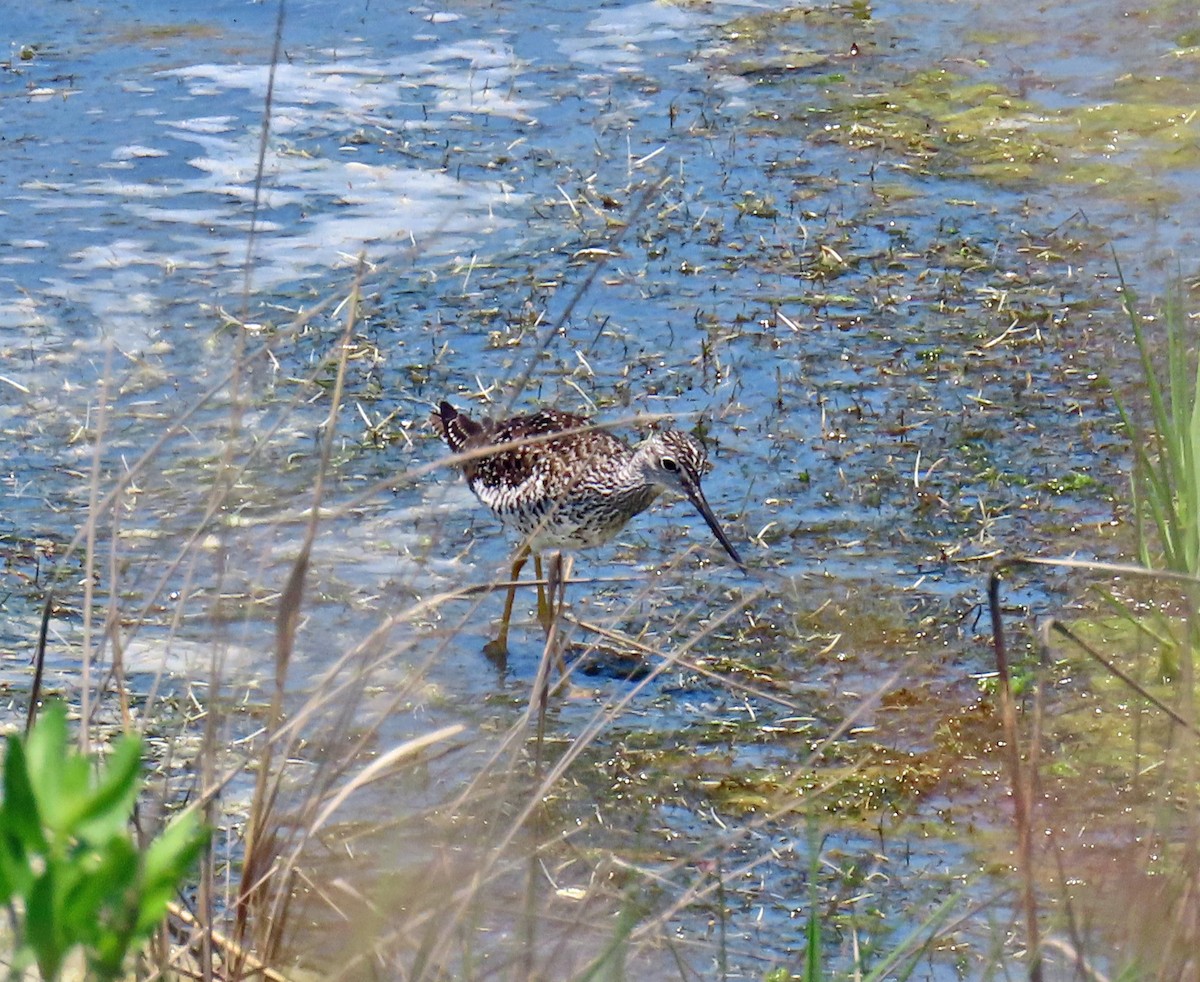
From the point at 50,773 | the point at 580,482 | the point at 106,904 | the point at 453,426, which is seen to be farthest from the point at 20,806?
the point at 453,426

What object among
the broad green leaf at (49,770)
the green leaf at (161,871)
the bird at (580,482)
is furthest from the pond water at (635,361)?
the broad green leaf at (49,770)

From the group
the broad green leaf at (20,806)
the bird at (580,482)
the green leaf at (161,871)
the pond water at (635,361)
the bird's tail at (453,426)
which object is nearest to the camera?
the broad green leaf at (20,806)

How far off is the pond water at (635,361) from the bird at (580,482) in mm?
257

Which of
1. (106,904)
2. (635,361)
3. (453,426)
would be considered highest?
(106,904)

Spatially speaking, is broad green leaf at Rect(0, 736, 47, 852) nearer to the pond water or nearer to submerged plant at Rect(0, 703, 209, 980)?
submerged plant at Rect(0, 703, 209, 980)

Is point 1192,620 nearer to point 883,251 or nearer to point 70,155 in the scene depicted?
point 883,251

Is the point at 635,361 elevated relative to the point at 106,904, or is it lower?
lower

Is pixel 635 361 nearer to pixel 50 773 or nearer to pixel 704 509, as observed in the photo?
pixel 704 509

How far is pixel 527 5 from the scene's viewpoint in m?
13.2

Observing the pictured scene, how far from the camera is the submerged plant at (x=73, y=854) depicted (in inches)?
63.2

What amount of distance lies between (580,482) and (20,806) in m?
4.88

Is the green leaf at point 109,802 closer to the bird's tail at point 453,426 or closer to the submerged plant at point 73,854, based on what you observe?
the submerged plant at point 73,854

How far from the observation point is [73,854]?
1670 mm

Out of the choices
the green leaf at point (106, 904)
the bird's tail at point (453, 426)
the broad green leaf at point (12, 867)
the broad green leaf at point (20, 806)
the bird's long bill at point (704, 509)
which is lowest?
the bird's long bill at point (704, 509)
